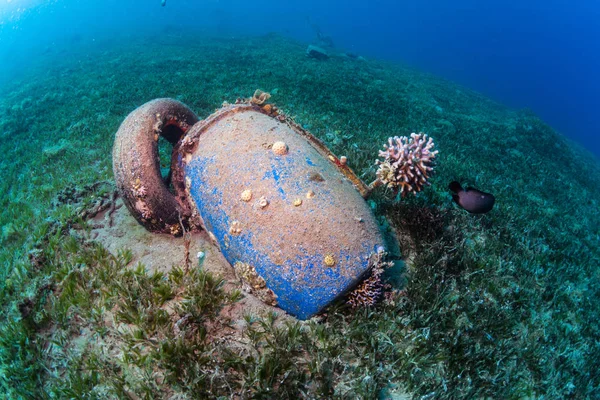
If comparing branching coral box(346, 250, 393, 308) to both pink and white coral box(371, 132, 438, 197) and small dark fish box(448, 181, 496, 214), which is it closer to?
pink and white coral box(371, 132, 438, 197)

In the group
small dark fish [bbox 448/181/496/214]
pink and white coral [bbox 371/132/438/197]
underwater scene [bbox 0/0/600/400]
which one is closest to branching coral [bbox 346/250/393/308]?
underwater scene [bbox 0/0/600/400]

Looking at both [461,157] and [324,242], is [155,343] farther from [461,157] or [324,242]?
[461,157]

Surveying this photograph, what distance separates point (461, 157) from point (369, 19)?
16051 centimetres

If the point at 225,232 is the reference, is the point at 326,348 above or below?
below

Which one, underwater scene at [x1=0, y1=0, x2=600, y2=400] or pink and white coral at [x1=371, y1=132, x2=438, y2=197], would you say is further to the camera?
pink and white coral at [x1=371, y1=132, x2=438, y2=197]

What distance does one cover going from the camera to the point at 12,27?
8000cm

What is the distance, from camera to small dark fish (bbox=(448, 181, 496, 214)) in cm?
425

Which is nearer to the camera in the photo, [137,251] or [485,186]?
[137,251]

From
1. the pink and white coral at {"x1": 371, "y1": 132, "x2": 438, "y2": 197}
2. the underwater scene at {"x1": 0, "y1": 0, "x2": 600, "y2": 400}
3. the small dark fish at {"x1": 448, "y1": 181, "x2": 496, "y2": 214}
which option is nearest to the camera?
the underwater scene at {"x1": 0, "y1": 0, "x2": 600, "y2": 400}

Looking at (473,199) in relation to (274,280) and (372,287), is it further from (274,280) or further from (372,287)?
(274,280)

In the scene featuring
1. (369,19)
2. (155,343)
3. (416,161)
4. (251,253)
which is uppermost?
(369,19)

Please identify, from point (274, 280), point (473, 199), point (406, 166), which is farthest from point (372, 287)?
point (473, 199)

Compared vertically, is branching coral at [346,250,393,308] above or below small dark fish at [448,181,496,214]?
below

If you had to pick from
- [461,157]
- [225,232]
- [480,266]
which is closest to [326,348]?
[225,232]
